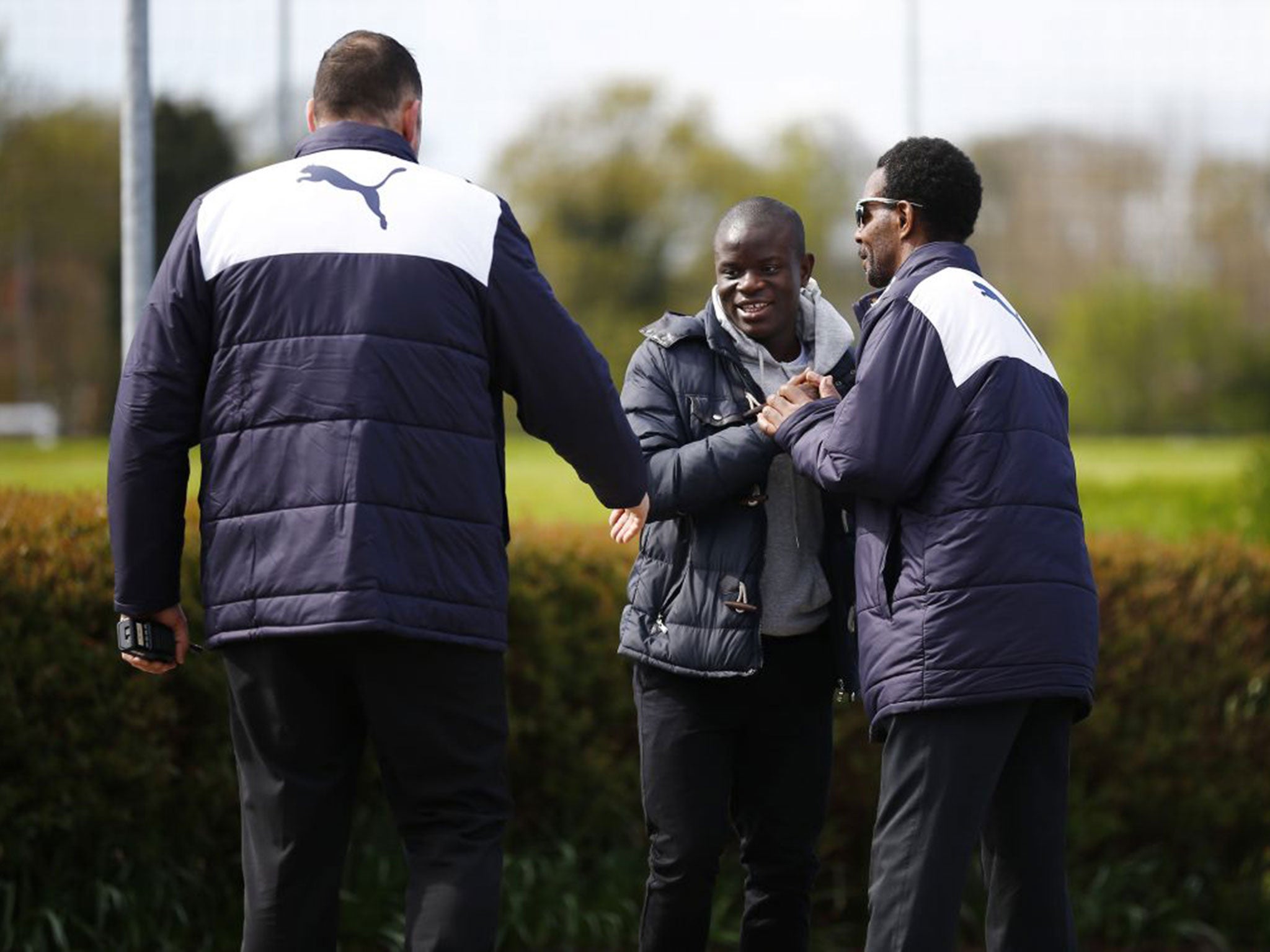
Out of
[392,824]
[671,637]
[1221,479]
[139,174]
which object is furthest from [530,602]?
[1221,479]

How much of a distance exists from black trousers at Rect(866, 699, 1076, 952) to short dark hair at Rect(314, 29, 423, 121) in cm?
165

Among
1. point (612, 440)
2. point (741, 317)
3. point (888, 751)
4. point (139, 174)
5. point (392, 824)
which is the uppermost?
point (139, 174)

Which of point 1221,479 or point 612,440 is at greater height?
point 612,440

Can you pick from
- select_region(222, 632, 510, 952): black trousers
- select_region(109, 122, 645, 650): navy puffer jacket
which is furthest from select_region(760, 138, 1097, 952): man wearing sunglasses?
select_region(222, 632, 510, 952): black trousers

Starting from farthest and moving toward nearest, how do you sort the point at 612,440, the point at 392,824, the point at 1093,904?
the point at 1093,904 → the point at 392,824 → the point at 612,440

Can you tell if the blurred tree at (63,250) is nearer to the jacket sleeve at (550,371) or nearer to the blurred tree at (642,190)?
the blurred tree at (642,190)

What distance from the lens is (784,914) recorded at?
13.2 ft

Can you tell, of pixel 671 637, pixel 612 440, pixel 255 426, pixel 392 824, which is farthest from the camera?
pixel 392 824

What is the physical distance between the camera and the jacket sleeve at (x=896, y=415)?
11.4 feet

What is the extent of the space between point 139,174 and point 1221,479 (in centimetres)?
875

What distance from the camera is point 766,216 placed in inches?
157

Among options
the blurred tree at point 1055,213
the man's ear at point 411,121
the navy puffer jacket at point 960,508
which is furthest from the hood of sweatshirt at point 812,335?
the blurred tree at point 1055,213

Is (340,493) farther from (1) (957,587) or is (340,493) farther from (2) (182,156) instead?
(2) (182,156)

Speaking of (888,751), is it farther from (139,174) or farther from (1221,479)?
(1221,479)
